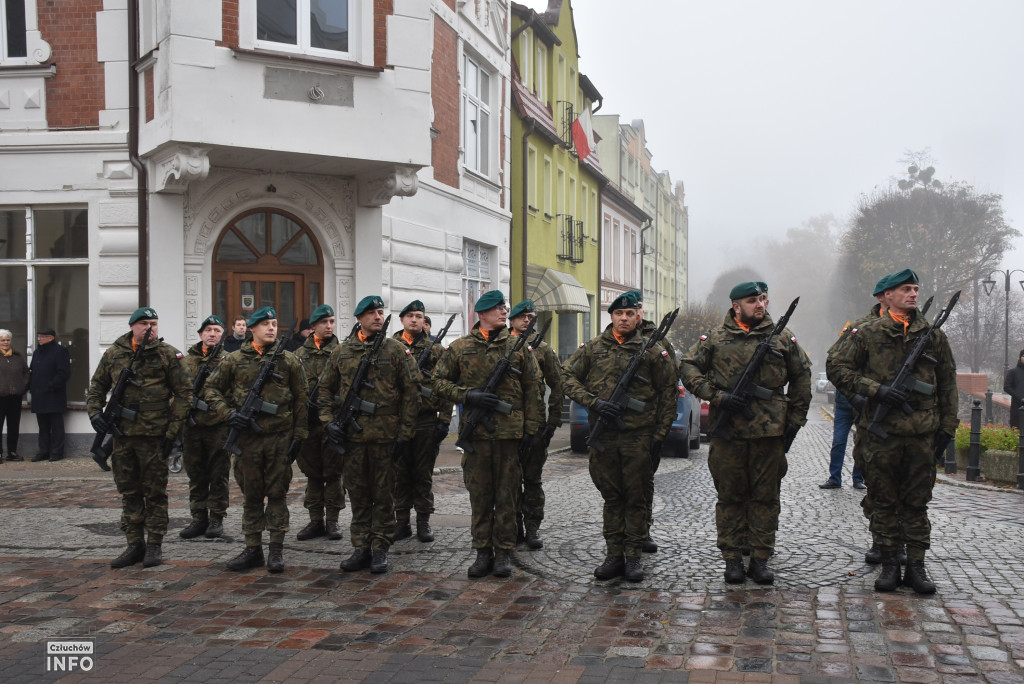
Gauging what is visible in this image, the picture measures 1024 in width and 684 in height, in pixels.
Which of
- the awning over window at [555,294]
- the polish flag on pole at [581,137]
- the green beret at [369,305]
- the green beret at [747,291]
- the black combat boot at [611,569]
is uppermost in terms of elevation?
the polish flag on pole at [581,137]

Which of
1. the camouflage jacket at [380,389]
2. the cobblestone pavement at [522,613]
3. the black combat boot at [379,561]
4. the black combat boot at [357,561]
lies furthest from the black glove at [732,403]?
the black combat boot at [357,561]

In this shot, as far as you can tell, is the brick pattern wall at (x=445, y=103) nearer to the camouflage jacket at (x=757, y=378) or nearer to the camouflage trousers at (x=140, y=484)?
the camouflage trousers at (x=140, y=484)

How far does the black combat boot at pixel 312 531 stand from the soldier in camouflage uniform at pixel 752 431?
3.43 meters

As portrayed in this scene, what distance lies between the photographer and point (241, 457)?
7.23m

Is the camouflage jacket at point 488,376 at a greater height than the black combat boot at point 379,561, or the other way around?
the camouflage jacket at point 488,376

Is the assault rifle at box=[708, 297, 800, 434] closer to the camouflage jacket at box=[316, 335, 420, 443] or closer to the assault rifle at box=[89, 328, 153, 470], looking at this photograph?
the camouflage jacket at box=[316, 335, 420, 443]

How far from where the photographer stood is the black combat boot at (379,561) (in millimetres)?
7090

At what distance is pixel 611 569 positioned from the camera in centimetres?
684

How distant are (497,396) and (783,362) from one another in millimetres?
1986

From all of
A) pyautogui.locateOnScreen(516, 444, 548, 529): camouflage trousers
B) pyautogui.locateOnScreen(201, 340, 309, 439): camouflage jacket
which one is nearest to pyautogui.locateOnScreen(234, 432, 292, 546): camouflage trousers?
pyautogui.locateOnScreen(201, 340, 309, 439): camouflage jacket

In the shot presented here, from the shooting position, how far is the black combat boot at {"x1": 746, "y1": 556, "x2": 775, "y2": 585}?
661 centimetres

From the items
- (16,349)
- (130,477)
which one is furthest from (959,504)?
(16,349)

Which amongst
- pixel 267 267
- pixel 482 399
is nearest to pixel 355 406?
pixel 482 399

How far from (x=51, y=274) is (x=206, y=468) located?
6734 mm
